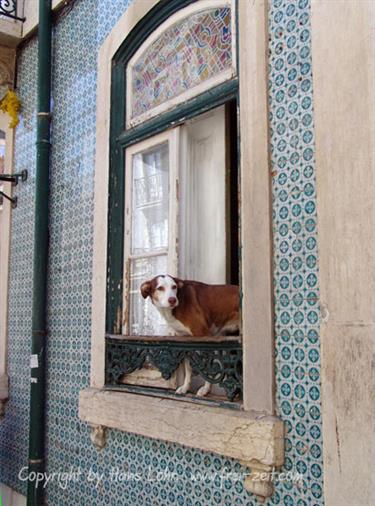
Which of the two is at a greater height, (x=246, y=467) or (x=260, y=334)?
(x=260, y=334)

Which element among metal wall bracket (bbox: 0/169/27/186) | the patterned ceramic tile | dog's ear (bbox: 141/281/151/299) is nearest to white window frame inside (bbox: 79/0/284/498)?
the patterned ceramic tile

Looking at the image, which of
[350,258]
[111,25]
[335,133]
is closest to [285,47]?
[335,133]

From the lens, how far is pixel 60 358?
4.60 metres

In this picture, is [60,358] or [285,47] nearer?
[285,47]

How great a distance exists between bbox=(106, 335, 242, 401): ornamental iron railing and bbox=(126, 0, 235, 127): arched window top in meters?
1.48

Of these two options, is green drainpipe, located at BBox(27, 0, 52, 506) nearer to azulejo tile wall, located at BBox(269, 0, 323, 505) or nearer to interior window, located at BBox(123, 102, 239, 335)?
interior window, located at BBox(123, 102, 239, 335)

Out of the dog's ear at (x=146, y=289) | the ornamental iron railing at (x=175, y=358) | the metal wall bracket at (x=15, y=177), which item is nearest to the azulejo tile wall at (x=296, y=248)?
the ornamental iron railing at (x=175, y=358)

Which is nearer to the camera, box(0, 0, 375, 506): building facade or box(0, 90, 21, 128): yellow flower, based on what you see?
box(0, 0, 375, 506): building facade

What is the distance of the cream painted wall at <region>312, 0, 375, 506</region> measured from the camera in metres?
2.30

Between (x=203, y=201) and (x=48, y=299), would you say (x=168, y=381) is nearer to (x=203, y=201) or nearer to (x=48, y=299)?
(x=203, y=201)

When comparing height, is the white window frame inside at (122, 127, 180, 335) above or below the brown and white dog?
above

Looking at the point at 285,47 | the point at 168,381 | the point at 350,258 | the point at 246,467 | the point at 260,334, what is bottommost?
the point at 246,467

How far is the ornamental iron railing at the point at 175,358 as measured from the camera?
2.99 meters

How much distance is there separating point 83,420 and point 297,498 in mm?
1940
